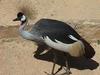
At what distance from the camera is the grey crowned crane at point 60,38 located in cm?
936

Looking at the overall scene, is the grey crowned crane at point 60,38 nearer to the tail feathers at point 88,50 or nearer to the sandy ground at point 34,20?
the tail feathers at point 88,50

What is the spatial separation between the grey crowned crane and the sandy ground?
0.29 m

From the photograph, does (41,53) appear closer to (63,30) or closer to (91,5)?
(63,30)

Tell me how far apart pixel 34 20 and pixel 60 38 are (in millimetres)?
1675

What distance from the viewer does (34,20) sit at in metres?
11.0

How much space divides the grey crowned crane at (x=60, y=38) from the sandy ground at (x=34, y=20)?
0.29m

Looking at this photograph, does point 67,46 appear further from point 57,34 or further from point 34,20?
point 34,20

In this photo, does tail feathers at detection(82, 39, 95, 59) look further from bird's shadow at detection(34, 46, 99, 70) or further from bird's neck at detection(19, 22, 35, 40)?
bird's neck at detection(19, 22, 35, 40)

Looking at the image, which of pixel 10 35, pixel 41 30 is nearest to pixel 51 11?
pixel 10 35

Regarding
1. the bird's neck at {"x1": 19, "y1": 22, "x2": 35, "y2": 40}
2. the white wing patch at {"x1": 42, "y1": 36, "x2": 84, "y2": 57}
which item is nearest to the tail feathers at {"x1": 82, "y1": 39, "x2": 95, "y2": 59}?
the white wing patch at {"x1": 42, "y1": 36, "x2": 84, "y2": 57}

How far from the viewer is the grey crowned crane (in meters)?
9.36

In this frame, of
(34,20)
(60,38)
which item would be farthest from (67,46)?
(34,20)

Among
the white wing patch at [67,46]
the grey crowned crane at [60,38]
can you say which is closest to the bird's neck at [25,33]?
the grey crowned crane at [60,38]

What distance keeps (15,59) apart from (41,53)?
434mm
